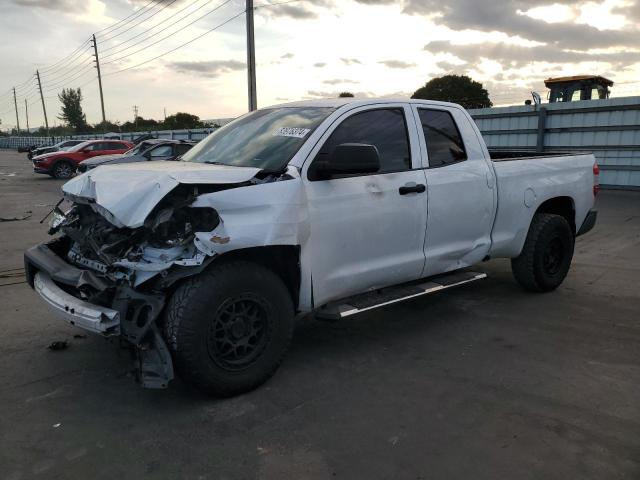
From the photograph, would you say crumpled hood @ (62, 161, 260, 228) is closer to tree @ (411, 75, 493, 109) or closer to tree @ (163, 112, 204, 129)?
tree @ (411, 75, 493, 109)

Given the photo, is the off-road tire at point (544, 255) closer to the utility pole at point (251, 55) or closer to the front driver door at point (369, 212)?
the front driver door at point (369, 212)

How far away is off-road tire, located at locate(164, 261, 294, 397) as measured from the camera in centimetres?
297

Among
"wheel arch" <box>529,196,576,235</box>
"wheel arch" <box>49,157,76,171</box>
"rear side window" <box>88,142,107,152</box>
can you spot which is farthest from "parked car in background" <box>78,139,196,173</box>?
"wheel arch" <box>529,196,576,235</box>

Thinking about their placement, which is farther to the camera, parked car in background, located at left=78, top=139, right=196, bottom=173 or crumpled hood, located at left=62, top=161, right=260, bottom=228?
parked car in background, located at left=78, top=139, right=196, bottom=173

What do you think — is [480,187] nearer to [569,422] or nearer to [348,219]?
[348,219]

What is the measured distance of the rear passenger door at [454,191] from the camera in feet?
13.9

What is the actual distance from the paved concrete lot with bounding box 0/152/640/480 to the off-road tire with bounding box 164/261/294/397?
18cm

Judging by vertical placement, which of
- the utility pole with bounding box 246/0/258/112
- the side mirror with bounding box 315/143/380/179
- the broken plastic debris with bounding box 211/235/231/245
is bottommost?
the broken plastic debris with bounding box 211/235/231/245

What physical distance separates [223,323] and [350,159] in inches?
51.7

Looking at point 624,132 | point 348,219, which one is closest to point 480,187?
point 348,219

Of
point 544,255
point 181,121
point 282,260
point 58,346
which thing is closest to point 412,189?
point 282,260

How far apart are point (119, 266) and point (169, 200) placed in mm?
485

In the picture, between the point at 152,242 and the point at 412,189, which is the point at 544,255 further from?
the point at 152,242

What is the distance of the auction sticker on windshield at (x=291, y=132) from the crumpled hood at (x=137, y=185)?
0.49m
